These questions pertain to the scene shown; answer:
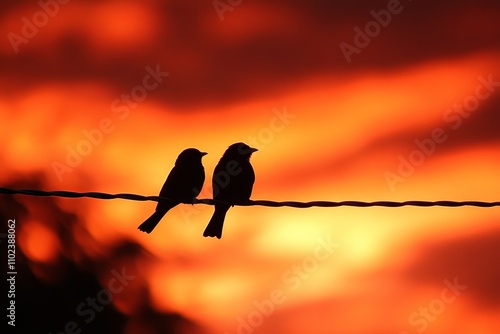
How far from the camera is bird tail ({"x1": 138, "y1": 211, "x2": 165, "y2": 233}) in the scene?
9.76 meters

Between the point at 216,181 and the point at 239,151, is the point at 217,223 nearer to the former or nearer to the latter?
the point at 216,181

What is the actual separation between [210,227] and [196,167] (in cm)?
73

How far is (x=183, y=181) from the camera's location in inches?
401

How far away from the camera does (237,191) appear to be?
34.8ft

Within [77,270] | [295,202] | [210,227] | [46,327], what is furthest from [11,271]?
[77,270]

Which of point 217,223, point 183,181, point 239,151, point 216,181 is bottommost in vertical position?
point 217,223

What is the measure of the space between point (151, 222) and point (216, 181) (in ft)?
4.23

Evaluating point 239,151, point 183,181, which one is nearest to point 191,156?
point 183,181

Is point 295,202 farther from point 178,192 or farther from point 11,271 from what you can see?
point 11,271

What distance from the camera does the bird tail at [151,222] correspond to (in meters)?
9.76

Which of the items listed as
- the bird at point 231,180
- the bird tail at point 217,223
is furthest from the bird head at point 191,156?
the bird tail at point 217,223

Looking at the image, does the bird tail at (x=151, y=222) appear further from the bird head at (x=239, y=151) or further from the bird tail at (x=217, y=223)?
the bird head at (x=239, y=151)

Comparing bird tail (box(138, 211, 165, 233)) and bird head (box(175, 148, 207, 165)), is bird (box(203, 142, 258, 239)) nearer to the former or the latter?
bird head (box(175, 148, 207, 165))

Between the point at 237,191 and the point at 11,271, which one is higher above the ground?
the point at 237,191
